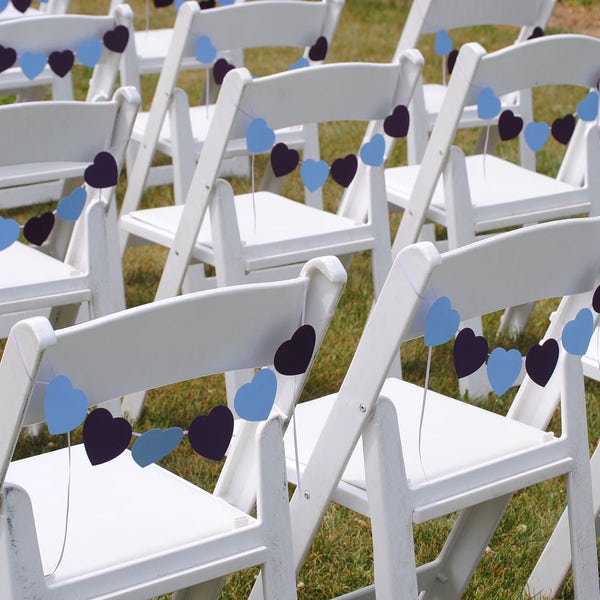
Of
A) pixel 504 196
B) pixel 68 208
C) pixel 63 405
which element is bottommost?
pixel 504 196

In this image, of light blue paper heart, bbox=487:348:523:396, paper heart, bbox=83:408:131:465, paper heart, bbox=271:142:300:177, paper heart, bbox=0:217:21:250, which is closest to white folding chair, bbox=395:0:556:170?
paper heart, bbox=271:142:300:177

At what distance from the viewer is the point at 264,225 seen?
3.96m

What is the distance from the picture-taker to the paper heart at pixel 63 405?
73.6 inches

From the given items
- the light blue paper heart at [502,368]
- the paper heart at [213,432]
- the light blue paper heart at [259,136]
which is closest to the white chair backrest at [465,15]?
the light blue paper heart at [259,136]

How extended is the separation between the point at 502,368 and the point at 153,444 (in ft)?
2.15

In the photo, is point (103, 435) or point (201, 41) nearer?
point (103, 435)

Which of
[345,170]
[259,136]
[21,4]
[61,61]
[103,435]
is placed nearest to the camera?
[103,435]

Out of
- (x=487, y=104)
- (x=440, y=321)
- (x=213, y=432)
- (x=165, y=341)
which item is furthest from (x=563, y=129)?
(x=165, y=341)

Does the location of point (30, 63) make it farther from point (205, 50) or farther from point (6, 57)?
point (205, 50)

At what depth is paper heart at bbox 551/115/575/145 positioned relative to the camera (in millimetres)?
4012

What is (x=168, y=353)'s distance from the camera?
6.63 ft

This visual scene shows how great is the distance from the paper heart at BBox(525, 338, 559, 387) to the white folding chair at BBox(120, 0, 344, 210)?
7.32ft

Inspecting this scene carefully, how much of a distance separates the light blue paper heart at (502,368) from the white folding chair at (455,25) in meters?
2.27

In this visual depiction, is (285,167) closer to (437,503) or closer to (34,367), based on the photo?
(437,503)
